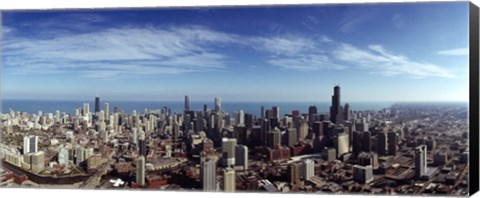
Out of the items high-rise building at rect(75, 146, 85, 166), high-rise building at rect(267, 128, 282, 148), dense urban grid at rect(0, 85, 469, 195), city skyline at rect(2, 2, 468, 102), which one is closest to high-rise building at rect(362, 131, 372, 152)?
dense urban grid at rect(0, 85, 469, 195)

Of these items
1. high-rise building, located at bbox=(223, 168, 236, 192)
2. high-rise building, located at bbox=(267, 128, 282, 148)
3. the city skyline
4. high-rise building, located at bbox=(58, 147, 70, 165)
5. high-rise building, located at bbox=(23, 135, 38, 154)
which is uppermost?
the city skyline

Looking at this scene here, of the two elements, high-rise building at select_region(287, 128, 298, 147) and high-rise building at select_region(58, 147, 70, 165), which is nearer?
high-rise building at select_region(287, 128, 298, 147)

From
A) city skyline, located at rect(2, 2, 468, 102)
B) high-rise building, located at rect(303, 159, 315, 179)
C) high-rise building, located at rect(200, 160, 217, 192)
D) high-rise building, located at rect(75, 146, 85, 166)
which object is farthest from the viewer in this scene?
high-rise building, located at rect(75, 146, 85, 166)

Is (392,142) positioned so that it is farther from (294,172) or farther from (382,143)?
(294,172)

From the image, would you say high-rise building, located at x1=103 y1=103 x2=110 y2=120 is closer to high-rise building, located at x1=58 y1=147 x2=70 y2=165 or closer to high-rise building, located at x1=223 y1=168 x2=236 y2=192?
high-rise building, located at x1=58 y1=147 x2=70 y2=165

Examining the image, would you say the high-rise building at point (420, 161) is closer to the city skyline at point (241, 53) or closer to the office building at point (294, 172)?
the city skyline at point (241, 53)

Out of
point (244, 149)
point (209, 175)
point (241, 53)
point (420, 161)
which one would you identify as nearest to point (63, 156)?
point (209, 175)

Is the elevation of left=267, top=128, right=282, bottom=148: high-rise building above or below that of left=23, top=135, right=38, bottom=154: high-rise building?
above

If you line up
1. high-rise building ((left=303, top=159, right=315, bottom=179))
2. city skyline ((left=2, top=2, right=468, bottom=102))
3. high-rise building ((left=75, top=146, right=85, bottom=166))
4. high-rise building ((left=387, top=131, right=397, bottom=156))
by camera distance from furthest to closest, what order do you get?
high-rise building ((left=75, top=146, right=85, bottom=166))
high-rise building ((left=303, top=159, right=315, bottom=179))
high-rise building ((left=387, top=131, right=397, bottom=156))
city skyline ((left=2, top=2, right=468, bottom=102))

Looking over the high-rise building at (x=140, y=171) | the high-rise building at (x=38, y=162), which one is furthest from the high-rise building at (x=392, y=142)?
the high-rise building at (x=38, y=162)
